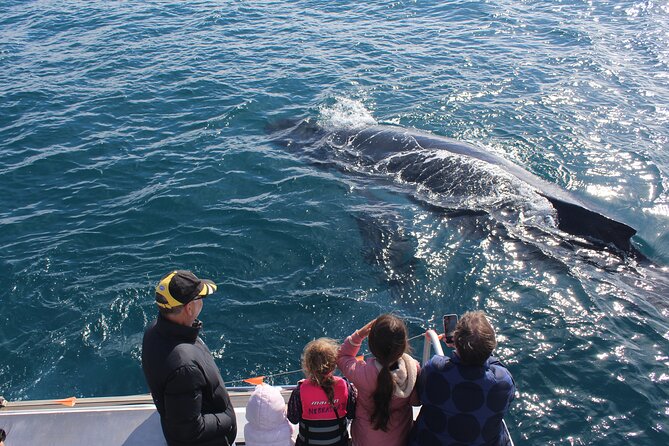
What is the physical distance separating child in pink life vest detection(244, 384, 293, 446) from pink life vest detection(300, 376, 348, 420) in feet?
0.70

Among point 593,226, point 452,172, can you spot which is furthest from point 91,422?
point 452,172

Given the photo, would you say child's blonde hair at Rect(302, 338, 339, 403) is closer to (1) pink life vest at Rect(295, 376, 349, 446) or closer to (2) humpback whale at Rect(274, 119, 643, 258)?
(1) pink life vest at Rect(295, 376, 349, 446)

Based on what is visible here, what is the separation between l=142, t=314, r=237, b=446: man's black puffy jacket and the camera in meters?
4.04

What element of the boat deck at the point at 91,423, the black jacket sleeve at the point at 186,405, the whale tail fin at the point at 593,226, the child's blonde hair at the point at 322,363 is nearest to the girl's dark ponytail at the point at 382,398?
the child's blonde hair at the point at 322,363

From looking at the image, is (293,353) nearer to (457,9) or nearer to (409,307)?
(409,307)

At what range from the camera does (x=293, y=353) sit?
7.86 m

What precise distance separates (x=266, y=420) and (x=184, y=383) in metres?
0.80

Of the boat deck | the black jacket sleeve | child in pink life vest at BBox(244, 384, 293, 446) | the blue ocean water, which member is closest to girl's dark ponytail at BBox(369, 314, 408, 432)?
child in pink life vest at BBox(244, 384, 293, 446)

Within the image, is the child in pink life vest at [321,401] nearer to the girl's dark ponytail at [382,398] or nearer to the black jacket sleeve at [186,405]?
the girl's dark ponytail at [382,398]

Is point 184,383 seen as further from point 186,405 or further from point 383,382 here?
point 383,382

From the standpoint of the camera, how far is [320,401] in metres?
4.39

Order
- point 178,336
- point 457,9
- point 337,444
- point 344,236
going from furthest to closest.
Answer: point 457,9, point 344,236, point 337,444, point 178,336

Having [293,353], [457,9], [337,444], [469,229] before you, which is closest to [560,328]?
[469,229]

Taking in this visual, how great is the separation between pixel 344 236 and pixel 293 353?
3318 mm
